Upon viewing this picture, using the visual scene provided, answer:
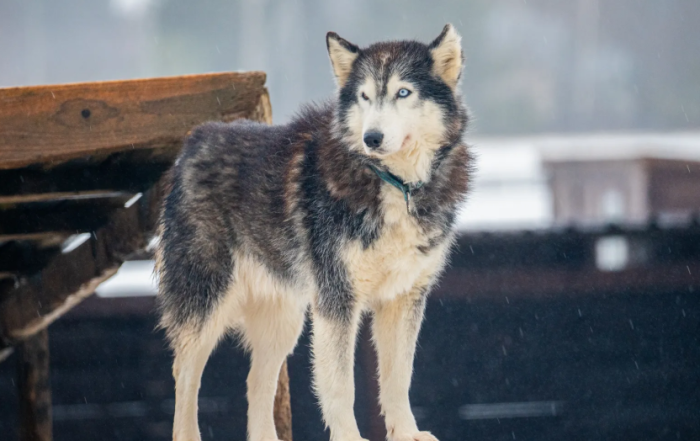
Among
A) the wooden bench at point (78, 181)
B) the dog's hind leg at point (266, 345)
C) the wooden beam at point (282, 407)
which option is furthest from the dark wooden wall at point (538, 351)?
the dog's hind leg at point (266, 345)

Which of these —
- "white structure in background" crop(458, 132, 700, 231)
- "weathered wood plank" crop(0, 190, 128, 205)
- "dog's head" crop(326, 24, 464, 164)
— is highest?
"dog's head" crop(326, 24, 464, 164)

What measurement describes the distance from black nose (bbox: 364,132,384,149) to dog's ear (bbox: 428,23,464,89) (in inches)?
16.6

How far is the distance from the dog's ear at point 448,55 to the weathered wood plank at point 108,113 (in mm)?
885

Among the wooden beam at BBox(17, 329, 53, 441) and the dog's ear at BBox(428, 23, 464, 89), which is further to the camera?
the wooden beam at BBox(17, 329, 53, 441)

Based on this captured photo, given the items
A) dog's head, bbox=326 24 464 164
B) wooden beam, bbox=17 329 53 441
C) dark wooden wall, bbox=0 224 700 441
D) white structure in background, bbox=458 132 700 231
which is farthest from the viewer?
white structure in background, bbox=458 132 700 231

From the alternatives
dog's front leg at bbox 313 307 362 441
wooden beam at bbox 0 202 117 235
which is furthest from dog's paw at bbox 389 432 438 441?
wooden beam at bbox 0 202 117 235

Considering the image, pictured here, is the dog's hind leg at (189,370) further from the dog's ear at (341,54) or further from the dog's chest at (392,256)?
the dog's ear at (341,54)

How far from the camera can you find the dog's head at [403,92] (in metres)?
3.20

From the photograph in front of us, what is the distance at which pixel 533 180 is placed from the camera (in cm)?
1233

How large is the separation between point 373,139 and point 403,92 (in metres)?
0.27

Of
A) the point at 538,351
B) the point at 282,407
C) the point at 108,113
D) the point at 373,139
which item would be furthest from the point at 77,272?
→ the point at 538,351

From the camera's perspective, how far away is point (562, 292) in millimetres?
6254

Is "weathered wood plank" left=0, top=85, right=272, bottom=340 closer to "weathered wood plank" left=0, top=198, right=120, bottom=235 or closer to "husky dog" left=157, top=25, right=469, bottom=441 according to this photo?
"weathered wood plank" left=0, top=198, right=120, bottom=235

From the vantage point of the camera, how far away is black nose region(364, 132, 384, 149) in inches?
120
